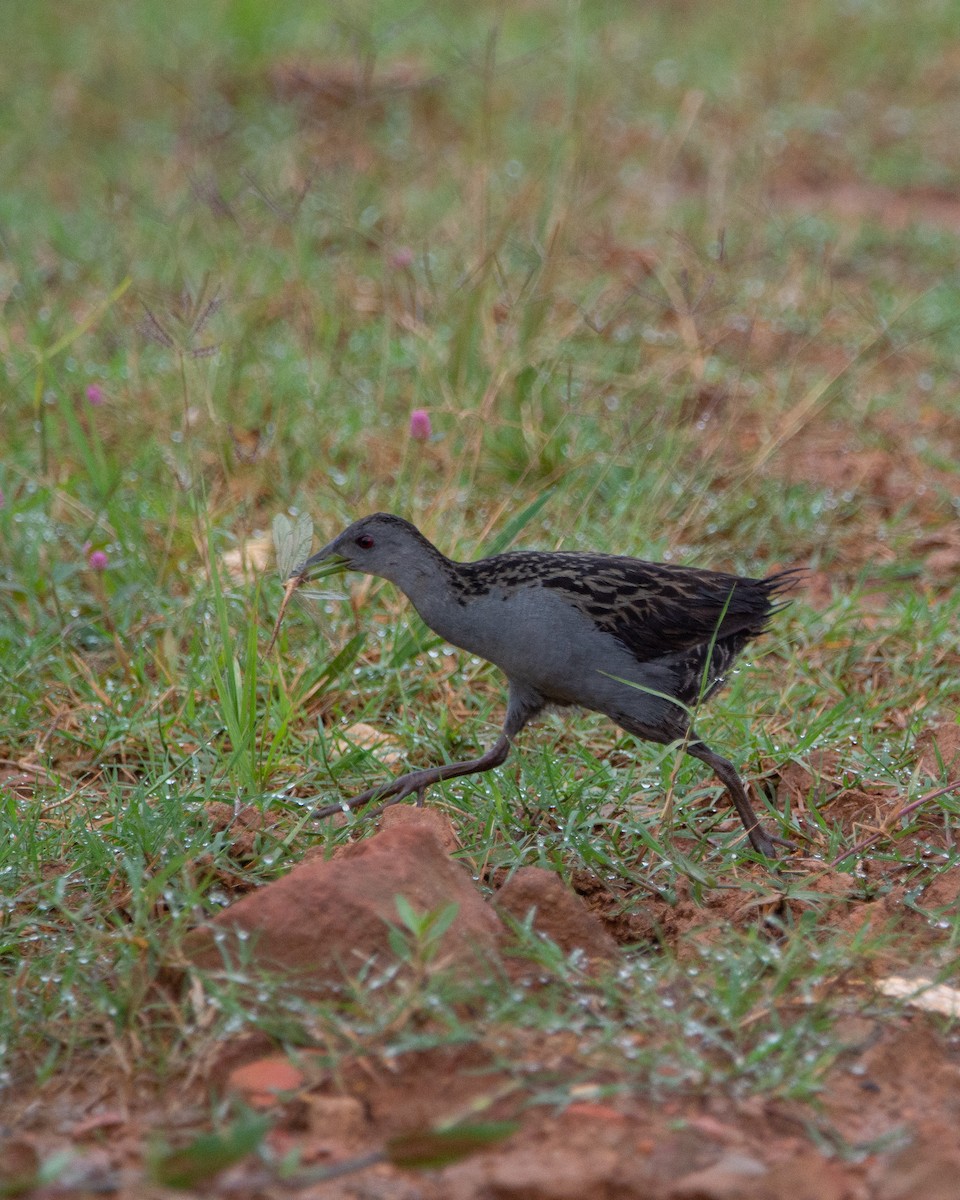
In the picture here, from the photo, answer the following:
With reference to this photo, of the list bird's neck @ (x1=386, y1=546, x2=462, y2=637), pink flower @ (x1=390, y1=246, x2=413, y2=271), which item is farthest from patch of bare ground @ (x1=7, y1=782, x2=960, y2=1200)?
pink flower @ (x1=390, y1=246, x2=413, y2=271)

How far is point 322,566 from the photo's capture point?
3.91 meters

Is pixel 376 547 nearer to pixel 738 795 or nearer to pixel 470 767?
pixel 470 767

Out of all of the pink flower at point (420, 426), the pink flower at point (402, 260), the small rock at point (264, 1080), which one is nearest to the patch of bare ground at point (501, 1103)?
the small rock at point (264, 1080)

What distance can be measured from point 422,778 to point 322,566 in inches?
22.9

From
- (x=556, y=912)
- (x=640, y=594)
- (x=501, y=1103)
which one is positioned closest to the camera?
(x=501, y=1103)

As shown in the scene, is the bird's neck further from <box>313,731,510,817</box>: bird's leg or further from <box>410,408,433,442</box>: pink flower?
<box>410,408,433,442</box>: pink flower

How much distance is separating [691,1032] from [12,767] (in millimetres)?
2206

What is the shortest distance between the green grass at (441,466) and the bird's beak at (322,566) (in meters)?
0.17

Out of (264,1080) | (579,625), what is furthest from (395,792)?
(264,1080)

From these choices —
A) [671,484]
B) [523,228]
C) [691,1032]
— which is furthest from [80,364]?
[691,1032]

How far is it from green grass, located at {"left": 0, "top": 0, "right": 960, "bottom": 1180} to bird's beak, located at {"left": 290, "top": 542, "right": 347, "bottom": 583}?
0.57ft

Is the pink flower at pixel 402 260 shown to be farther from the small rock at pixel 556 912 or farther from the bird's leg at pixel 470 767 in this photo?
the small rock at pixel 556 912

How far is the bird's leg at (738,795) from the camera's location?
143 inches

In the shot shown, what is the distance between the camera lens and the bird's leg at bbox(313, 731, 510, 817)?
3811mm
